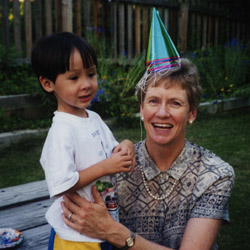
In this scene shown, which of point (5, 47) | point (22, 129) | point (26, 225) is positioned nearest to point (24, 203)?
point (26, 225)

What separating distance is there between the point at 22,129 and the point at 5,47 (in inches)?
58.7

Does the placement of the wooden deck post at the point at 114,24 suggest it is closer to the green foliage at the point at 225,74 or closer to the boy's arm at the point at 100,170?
the green foliage at the point at 225,74

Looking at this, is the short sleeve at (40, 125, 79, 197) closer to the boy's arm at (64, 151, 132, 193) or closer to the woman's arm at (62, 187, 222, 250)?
the boy's arm at (64, 151, 132, 193)

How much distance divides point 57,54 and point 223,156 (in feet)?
11.1

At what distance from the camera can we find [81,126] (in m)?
1.80

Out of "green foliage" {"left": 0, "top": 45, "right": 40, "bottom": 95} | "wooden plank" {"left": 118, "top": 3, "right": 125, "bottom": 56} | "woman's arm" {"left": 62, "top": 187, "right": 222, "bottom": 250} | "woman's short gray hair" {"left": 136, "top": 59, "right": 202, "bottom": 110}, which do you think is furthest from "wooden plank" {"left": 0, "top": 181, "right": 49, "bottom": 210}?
"wooden plank" {"left": 118, "top": 3, "right": 125, "bottom": 56}

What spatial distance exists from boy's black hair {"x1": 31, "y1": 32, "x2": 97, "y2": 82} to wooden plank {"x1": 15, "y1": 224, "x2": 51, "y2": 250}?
0.87 metres

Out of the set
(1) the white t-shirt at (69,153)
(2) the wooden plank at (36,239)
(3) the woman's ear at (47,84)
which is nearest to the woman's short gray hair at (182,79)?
(1) the white t-shirt at (69,153)

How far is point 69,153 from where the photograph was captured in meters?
1.67

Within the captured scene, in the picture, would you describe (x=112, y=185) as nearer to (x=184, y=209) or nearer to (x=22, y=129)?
(x=184, y=209)

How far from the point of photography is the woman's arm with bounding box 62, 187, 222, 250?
5.74ft

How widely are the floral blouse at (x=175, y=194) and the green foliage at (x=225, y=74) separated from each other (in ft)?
16.6

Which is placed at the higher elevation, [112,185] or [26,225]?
[112,185]

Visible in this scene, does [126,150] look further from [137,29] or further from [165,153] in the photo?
[137,29]
